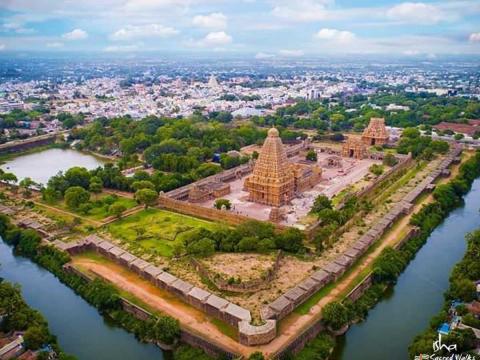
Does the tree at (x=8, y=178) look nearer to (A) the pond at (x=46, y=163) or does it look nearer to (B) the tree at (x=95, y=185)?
(A) the pond at (x=46, y=163)

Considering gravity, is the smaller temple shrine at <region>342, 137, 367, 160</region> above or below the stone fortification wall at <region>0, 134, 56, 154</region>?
above

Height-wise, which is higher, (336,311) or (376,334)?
(336,311)

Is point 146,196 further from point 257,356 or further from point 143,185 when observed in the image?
point 257,356

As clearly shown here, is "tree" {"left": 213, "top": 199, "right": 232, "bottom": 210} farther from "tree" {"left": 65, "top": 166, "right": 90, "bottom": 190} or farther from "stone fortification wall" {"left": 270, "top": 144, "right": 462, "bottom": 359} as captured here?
"tree" {"left": 65, "top": 166, "right": 90, "bottom": 190}

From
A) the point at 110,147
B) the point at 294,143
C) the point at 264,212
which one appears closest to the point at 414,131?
the point at 294,143

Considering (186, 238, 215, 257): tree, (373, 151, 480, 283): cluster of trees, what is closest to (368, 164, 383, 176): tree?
(373, 151, 480, 283): cluster of trees

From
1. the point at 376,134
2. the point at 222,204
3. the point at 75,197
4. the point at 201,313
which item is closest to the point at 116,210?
the point at 75,197

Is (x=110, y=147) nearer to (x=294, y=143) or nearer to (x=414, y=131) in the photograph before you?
(x=294, y=143)
